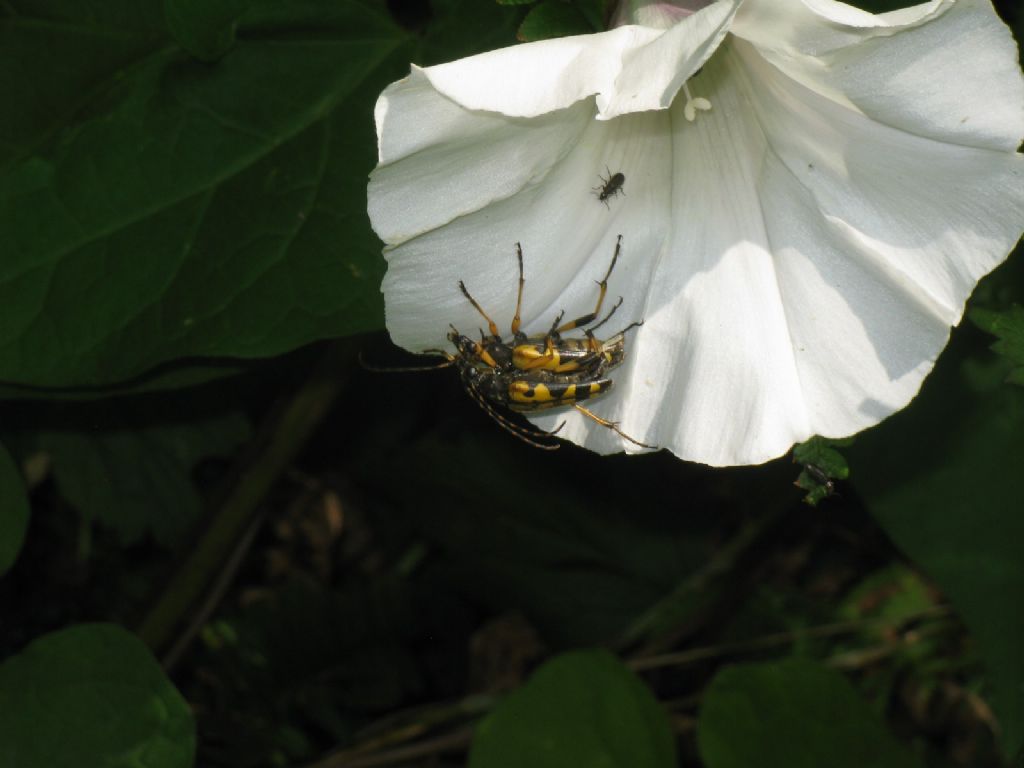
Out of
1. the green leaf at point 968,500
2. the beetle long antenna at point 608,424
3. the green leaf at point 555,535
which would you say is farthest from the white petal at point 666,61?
the green leaf at point 555,535

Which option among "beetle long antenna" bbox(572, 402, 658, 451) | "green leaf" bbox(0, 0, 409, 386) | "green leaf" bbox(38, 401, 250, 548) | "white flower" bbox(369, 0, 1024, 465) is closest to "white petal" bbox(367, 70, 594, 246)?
"white flower" bbox(369, 0, 1024, 465)

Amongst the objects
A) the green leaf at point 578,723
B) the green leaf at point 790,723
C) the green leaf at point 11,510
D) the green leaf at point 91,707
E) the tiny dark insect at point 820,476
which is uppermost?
the tiny dark insect at point 820,476

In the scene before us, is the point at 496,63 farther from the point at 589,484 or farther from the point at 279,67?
the point at 589,484

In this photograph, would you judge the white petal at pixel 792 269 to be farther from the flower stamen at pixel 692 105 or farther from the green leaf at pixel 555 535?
the green leaf at pixel 555 535

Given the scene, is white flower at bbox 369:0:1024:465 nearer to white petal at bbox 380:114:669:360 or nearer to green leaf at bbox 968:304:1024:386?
white petal at bbox 380:114:669:360

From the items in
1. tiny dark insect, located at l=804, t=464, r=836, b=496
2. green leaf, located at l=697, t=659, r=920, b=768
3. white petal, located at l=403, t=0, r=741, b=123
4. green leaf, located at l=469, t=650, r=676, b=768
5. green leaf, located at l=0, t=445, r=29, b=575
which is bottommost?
green leaf, located at l=697, t=659, r=920, b=768

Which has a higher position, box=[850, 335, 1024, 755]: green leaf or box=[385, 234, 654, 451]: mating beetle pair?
box=[385, 234, 654, 451]: mating beetle pair

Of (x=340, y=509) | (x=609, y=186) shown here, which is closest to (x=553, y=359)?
(x=609, y=186)

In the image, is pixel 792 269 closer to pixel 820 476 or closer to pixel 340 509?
pixel 820 476
